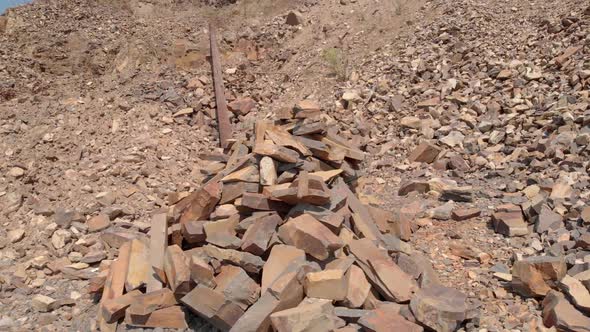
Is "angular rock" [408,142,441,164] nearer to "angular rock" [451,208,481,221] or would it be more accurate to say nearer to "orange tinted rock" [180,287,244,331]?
"angular rock" [451,208,481,221]

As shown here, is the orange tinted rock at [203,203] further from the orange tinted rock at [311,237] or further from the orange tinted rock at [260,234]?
the orange tinted rock at [311,237]

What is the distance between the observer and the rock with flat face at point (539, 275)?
10.7 ft

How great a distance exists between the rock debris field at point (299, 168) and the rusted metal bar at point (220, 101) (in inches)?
6.0

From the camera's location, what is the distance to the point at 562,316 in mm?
2916

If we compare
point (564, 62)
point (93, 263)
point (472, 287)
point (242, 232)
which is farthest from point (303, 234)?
point (564, 62)

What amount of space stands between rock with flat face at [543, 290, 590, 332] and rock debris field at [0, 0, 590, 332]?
0.08 ft

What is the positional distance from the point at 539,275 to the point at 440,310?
88 centimetres

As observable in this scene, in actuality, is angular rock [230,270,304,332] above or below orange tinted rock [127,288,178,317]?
above

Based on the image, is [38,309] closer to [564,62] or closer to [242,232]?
[242,232]

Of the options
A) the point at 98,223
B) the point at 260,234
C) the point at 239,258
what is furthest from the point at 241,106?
the point at 239,258

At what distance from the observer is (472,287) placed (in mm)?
3545

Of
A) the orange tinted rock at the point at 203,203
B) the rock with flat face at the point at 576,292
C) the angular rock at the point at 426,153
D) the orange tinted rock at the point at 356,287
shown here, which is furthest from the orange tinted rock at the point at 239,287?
the angular rock at the point at 426,153

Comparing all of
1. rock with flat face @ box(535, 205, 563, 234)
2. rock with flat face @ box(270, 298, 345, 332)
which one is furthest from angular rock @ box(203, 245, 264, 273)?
rock with flat face @ box(535, 205, 563, 234)

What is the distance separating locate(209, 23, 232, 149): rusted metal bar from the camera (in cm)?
722
